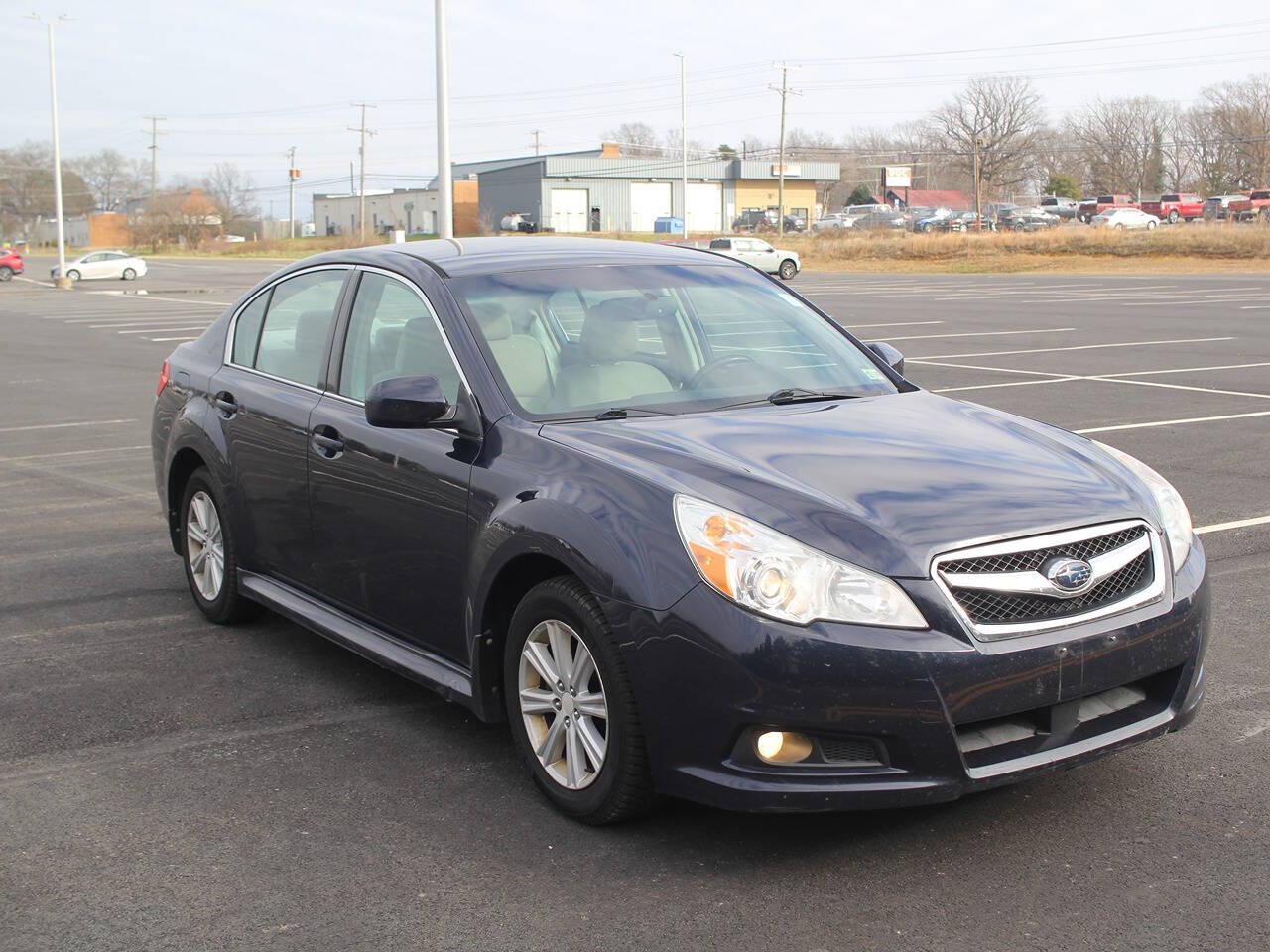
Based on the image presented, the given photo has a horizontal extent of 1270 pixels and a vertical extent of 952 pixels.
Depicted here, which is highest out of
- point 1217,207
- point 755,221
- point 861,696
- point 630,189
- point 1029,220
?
point 630,189

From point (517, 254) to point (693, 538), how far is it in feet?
6.53

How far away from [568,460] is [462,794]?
1.07 metres

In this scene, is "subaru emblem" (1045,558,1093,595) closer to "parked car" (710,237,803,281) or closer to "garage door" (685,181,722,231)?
"parked car" (710,237,803,281)

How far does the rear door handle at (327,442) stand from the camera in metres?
4.95

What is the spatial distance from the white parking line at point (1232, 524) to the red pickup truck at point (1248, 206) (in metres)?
67.1

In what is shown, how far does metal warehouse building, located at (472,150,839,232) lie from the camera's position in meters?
103

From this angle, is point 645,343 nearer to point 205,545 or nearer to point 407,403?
point 407,403

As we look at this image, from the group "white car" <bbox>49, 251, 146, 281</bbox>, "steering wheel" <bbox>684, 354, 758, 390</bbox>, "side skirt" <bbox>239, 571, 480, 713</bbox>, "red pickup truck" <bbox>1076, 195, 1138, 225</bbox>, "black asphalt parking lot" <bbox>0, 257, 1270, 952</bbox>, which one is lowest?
"black asphalt parking lot" <bbox>0, 257, 1270, 952</bbox>

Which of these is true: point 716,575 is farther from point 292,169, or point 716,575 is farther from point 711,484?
point 292,169

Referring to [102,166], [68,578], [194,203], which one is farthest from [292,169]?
[68,578]

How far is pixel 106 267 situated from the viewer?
58031 mm

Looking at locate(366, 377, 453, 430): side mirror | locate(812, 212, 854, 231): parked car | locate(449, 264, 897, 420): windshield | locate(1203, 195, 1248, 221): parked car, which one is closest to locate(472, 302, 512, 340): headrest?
locate(449, 264, 897, 420): windshield

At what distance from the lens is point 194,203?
103688 mm

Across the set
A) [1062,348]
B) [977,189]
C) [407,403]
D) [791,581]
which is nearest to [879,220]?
[977,189]
